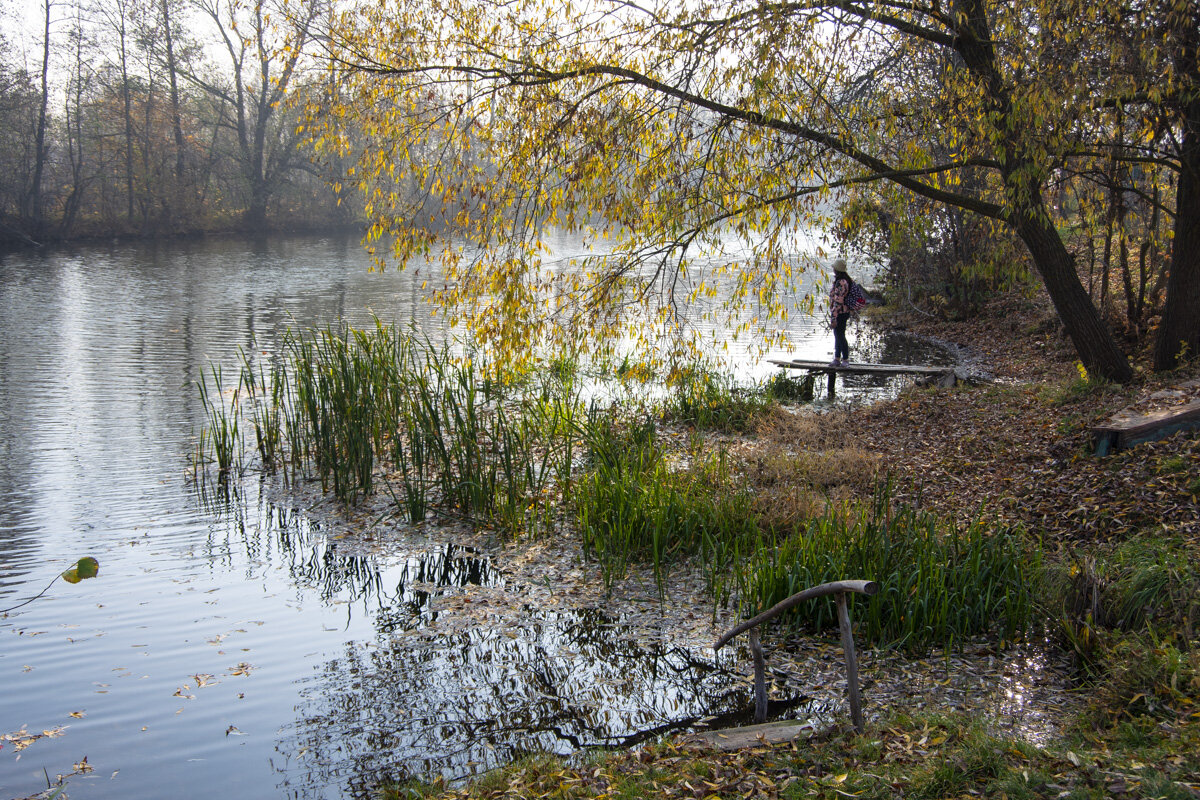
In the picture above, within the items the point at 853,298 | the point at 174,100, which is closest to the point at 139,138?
the point at 174,100

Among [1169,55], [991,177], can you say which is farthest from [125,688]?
[991,177]

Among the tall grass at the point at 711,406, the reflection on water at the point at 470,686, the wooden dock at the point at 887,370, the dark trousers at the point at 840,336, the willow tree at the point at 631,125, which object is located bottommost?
the reflection on water at the point at 470,686

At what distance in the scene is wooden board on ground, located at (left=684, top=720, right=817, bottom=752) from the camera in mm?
4066

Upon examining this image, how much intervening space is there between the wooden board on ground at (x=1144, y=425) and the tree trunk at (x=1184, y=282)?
206 cm

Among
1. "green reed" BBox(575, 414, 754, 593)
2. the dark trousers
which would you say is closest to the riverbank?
"green reed" BBox(575, 414, 754, 593)

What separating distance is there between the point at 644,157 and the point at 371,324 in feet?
41.4

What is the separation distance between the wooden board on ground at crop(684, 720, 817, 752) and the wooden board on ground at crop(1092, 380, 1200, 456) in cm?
492

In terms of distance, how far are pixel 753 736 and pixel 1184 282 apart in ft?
27.0

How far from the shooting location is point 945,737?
390 centimetres

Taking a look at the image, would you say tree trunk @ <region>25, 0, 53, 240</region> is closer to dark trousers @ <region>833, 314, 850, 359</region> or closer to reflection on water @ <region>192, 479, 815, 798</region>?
dark trousers @ <region>833, 314, 850, 359</region>

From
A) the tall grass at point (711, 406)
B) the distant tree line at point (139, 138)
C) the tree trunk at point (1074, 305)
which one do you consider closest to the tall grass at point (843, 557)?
the tall grass at point (711, 406)

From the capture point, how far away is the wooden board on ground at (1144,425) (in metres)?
7.44

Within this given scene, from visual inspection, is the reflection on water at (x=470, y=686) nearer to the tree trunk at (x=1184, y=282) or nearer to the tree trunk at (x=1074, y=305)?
the tree trunk at (x=1074, y=305)

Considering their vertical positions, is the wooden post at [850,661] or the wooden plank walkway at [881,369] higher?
the wooden plank walkway at [881,369]
